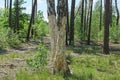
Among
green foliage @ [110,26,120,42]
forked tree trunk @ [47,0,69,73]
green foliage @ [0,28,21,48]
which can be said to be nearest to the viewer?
forked tree trunk @ [47,0,69,73]

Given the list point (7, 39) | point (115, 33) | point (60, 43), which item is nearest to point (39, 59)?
point (60, 43)

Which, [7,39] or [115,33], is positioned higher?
[115,33]

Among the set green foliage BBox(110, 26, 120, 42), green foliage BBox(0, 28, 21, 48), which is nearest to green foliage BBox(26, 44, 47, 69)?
green foliage BBox(0, 28, 21, 48)

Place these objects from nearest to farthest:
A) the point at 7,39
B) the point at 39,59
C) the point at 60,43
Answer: the point at 60,43, the point at 39,59, the point at 7,39

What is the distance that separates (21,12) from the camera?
41062 mm

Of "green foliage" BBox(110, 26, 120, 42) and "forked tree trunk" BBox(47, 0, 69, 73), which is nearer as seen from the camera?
"forked tree trunk" BBox(47, 0, 69, 73)

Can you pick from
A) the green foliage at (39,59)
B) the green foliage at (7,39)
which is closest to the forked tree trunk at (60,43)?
the green foliage at (39,59)

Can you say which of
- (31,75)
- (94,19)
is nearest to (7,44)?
(31,75)

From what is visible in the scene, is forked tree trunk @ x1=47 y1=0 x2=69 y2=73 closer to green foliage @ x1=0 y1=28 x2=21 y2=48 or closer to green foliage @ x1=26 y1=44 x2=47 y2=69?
green foliage @ x1=26 y1=44 x2=47 y2=69

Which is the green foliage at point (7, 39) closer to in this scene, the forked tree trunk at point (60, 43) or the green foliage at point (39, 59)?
the green foliage at point (39, 59)

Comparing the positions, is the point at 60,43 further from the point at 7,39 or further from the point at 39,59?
the point at 7,39

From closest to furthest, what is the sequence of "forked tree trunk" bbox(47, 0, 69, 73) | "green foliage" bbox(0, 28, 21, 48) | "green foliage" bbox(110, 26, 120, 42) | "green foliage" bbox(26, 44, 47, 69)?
1. "forked tree trunk" bbox(47, 0, 69, 73)
2. "green foliage" bbox(26, 44, 47, 69)
3. "green foliage" bbox(0, 28, 21, 48)
4. "green foliage" bbox(110, 26, 120, 42)

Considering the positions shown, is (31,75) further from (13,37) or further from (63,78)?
(13,37)

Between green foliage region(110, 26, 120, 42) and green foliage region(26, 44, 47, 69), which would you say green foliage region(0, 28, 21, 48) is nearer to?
green foliage region(110, 26, 120, 42)
